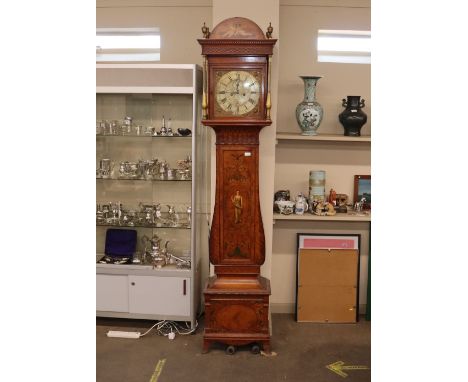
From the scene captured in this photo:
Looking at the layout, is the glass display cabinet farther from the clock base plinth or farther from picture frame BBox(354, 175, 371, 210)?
picture frame BBox(354, 175, 371, 210)

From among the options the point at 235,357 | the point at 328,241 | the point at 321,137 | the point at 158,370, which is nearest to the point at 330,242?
the point at 328,241

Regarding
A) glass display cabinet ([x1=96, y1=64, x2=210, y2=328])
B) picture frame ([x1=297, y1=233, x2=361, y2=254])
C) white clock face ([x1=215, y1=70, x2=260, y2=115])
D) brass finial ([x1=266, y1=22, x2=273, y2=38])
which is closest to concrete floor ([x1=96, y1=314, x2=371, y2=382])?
glass display cabinet ([x1=96, y1=64, x2=210, y2=328])

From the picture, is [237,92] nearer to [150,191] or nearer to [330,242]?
[150,191]

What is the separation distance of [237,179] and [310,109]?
941 mm

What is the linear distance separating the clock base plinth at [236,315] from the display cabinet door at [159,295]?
18.0 inches

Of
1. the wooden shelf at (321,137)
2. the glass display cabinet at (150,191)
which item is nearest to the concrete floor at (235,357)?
the glass display cabinet at (150,191)

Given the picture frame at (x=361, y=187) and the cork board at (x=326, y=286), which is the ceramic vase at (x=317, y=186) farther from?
the cork board at (x=326, y=286)

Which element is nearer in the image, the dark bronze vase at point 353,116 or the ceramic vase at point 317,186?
the dark bronze vase at point 353,116

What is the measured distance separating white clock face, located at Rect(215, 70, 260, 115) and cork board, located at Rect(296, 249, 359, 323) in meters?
1.47

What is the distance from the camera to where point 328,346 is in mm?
3723

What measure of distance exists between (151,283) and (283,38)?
92.6 inches

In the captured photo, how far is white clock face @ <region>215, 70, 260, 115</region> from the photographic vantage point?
3428 millimetres

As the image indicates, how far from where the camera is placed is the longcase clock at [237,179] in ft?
11.1
